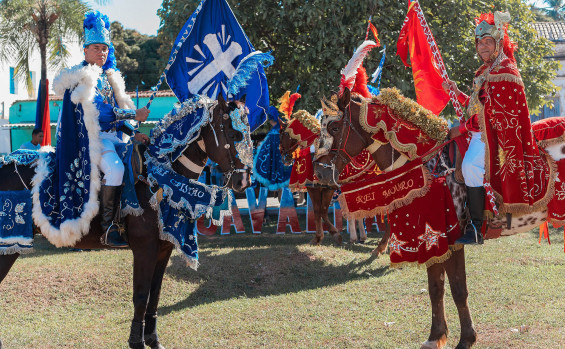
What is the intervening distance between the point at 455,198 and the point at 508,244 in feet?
22.3

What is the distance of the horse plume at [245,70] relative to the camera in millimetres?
5316

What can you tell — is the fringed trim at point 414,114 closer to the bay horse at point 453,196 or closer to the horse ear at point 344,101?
the bay horse at point 453,196

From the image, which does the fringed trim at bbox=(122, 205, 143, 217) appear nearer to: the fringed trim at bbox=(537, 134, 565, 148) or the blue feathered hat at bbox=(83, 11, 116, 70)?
the blue feathered hat at bbox=(83, 11, 116, 70)

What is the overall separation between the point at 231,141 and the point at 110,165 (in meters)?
1.15

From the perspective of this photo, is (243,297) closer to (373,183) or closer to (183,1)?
(373,183)

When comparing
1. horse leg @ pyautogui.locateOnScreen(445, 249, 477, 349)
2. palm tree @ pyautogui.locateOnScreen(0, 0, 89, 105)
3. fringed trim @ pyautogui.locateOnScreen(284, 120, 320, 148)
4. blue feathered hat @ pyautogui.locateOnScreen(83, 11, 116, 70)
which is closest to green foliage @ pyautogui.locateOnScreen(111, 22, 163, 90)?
palm tree @ pyautogui.locateOnScreen(0, 0, 89, 105)

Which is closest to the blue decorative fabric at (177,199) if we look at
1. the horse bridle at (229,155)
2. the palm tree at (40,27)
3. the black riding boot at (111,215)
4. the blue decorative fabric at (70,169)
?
the horse bridle at (229,155)

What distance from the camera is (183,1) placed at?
1462 cm

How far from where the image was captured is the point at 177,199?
510 cm

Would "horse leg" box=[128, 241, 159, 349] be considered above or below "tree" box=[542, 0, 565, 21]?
below

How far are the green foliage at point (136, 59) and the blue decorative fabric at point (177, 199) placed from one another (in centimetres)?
2947

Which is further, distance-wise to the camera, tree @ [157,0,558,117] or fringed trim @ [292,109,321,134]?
tree @ [157,0,558,117]

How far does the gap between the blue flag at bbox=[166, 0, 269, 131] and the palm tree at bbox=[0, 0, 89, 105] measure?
35.2 feet

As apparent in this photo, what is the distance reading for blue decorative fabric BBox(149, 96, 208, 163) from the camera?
5082 mm
